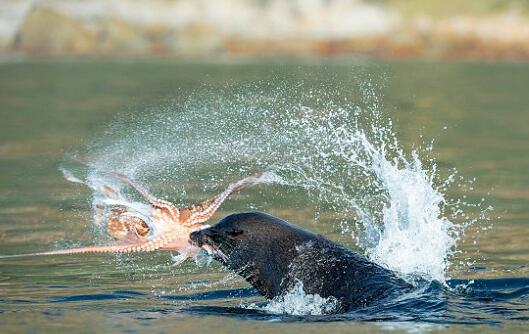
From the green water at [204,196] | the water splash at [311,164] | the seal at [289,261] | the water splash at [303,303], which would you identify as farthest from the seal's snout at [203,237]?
the water splash at [311,164]

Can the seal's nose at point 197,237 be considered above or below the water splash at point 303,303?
above

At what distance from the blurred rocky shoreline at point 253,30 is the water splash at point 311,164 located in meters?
30.6

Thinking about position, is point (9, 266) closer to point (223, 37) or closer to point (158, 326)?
point (158, 326)

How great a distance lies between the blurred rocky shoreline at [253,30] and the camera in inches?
2223

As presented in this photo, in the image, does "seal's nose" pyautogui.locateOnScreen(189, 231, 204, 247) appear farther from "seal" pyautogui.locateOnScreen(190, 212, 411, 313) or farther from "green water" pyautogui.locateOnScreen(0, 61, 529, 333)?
"green water" pyautogui.locateOnScreen(0, 61, 529, 333)

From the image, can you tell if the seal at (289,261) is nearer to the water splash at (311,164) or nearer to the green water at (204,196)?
the green water at (204,196)

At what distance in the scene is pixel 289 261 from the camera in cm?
1137

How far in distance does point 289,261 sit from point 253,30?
159ft

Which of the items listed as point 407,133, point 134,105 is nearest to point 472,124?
point 407,133

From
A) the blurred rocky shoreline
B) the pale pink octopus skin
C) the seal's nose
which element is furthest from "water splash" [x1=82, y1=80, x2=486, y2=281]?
the blurred rocky shoreline

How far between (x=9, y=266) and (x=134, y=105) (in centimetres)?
1417

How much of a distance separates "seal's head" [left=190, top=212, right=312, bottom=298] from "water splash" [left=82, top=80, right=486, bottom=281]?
27.3 inches

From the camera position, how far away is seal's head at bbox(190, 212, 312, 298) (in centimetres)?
1136

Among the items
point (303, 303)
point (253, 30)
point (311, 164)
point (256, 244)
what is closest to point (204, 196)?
point (311, 164)
